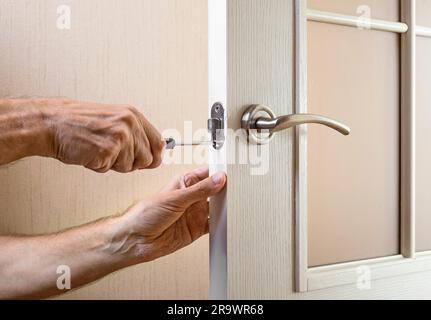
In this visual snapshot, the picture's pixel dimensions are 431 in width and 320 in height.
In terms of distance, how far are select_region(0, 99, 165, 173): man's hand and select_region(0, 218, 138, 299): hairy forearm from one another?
0.97 ft

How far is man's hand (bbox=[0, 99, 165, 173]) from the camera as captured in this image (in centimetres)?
73

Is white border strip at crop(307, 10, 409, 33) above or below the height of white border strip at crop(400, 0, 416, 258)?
above

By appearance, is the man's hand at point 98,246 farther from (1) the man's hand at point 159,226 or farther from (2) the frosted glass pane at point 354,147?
(2) the frosted glass pane at point 354,147

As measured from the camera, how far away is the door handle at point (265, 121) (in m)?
0.64

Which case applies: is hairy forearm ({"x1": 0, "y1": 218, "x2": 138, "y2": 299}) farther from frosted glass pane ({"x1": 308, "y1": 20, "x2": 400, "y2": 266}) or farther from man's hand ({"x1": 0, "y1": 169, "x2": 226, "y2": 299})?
frosted glass pane ({"x1": 308, "y1": 20, "x2": 400, "y2": 266})

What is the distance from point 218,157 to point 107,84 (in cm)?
59

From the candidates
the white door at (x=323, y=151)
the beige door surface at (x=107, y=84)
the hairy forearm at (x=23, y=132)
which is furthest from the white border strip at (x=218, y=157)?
the beige door surface at (x=107, y=84)

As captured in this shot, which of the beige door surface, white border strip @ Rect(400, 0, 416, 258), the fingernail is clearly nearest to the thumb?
the fingernail

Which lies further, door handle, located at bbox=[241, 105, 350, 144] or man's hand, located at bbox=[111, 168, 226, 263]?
man's hand, located at bbox=[111, 168, 226, 263]

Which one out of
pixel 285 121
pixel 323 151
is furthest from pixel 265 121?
pixel 323 151

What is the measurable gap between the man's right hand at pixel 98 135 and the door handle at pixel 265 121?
180 mm

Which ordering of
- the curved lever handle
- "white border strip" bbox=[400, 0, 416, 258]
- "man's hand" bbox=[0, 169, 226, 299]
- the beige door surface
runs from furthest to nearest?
the beige door surface
"man's hand" bbox=[0, 169, 226, 299]
"white border strip" bbox=[400, 0, 416, 258]
the curved lever handle

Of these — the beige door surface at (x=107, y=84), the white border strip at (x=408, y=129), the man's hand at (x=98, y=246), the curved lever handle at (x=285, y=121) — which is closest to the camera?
the curved lever handle at (x=285, y=121)

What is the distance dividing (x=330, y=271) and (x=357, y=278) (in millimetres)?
53
